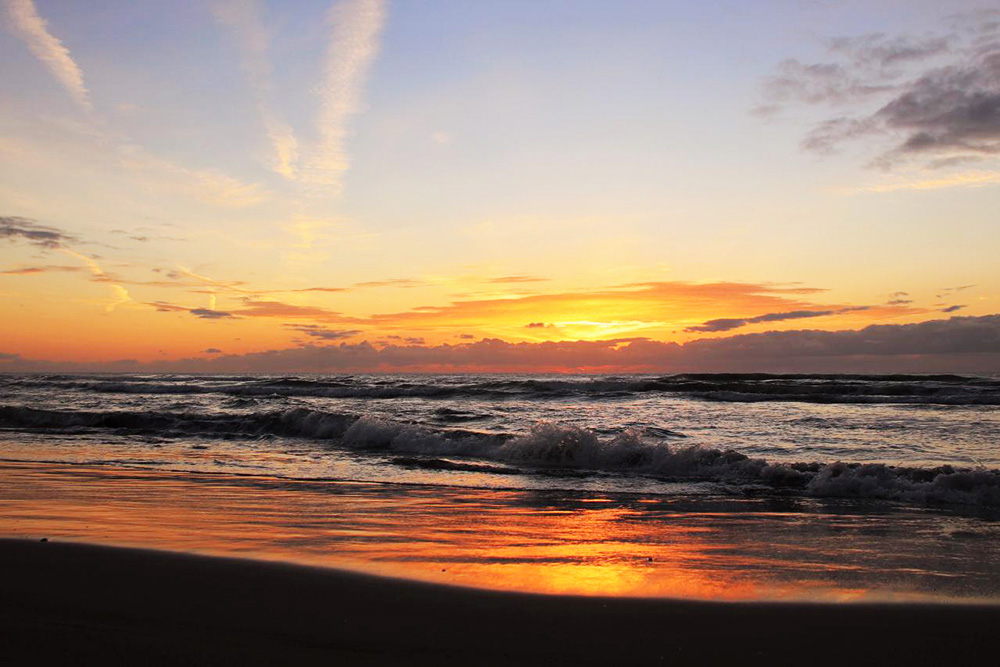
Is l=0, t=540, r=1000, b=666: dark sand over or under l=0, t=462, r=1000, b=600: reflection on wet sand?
over

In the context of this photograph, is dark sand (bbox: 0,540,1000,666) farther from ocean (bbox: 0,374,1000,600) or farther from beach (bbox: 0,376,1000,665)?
ocean (bbox: 0,374,1000,600)

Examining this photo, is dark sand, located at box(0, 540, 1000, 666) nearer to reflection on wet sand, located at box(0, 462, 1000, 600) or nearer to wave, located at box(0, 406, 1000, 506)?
reflection on wet sand, located at box(0, 462, 1000, 600)

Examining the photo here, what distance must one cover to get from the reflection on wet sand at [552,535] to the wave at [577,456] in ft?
4.00

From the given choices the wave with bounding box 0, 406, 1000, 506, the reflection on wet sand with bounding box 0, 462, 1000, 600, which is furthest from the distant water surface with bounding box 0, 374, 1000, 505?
the reflection on wet sand with bounding box 0, 462, 1000, 600

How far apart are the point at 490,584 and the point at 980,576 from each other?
3884mm

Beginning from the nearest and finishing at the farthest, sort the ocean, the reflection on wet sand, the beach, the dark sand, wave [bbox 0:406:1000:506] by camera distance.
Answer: the dark sand, the beach, the reflection on wet sand, the ocean, wave [bbox 0:406:1000:506]

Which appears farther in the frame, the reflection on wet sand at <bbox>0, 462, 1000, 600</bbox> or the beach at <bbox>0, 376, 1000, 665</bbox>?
the reflection on wet sand at <bbox>0, 462, 1000, 600</bbox>

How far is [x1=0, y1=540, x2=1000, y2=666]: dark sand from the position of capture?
352 centimetres

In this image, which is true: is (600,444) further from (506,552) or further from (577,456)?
(506,552)

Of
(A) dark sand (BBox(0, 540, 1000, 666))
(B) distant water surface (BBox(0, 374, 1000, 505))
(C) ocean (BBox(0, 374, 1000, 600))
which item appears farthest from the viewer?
(B) distant water surface (BBox(0, 374, 1000, 505))

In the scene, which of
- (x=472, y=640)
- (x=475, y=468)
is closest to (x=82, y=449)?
(x=475, y=468)

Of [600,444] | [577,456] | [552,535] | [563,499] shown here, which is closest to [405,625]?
[552,535]

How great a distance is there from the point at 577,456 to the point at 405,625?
956 centimetres

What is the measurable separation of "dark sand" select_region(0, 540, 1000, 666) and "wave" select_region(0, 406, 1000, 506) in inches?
220
